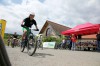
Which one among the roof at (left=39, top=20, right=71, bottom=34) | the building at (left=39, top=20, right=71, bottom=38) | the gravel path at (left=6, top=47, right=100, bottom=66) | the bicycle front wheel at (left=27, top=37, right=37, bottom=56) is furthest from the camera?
the roof at (left=39, top=20, right=71, bottom=34)

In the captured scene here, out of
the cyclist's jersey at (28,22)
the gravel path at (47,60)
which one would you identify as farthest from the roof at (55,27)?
the gravel path at (47,60)

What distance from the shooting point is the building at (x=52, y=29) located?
155 feet

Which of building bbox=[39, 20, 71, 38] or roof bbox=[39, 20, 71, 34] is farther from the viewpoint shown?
roof bbox=[39, 20, 71, 34]

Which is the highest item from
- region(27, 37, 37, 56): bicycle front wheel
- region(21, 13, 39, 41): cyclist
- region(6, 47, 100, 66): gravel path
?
region(21, 13, 39, 41): cyclist

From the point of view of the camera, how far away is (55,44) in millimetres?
22797

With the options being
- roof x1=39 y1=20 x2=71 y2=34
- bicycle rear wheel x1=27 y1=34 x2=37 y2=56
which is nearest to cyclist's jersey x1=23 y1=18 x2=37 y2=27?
bicycle rear wheel x1=27 y1=34 x2=37 y2=56

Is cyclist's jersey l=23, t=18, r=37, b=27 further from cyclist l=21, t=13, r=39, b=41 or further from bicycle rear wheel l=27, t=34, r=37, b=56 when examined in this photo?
bicycle rear wheel l=27, t=34, r=37, b=56

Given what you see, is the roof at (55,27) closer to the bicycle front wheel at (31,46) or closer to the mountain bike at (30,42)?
the mountain bike at (30,42)

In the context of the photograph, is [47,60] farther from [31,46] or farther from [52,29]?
[52,29]

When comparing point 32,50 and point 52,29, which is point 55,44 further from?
point 52,29

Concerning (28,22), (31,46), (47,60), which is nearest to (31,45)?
(31,46)

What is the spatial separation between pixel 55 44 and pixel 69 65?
682 inches

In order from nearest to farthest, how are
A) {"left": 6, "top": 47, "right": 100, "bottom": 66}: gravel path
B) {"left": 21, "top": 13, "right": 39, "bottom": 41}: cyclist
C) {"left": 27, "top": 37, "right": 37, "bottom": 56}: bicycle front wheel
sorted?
{"left": 6, "top": 47, "right": 100, "bottom": 66}: gravel path → {"left": 27, "top": 37, "right": 37, "bottom": 56}: bicycle front wheel → {"left": 21, "top": 13, "right": 39, "bottom": 41}: cyclist

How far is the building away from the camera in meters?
47.2
